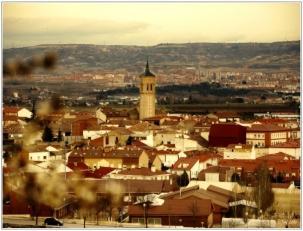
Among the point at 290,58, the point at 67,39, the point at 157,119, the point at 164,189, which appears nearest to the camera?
the point at 164,189

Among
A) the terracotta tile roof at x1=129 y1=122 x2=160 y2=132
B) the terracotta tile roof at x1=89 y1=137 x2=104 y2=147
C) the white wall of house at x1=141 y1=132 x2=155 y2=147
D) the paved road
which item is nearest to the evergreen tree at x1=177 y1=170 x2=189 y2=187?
the paved road

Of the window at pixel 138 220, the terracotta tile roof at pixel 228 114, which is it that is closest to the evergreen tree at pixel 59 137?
the terracotta tile roof at pixel 228 114

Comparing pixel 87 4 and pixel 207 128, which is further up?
pixel 87 4

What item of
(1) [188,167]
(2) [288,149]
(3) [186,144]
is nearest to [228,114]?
(3) [186,144]

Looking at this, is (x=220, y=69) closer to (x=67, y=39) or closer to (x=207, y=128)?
(x=207, y=128)

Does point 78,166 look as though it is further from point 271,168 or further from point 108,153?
point 271,168

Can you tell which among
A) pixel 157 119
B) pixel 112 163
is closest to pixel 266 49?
pixel 157 119

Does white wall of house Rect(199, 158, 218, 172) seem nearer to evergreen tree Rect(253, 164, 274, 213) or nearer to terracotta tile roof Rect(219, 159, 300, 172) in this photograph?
terracotta tile roof Rect(219, 159, 300, 172)
